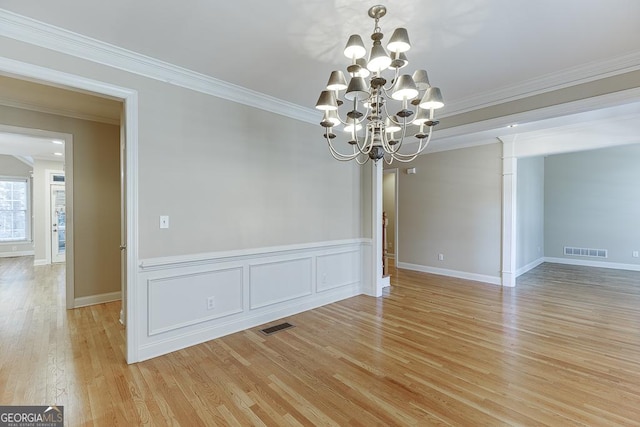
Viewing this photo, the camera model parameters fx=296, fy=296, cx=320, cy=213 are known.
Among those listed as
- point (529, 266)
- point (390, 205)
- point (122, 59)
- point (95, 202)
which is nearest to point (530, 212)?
point (529, 266)

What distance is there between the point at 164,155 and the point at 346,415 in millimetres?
2624

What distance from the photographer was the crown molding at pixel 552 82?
104 inches

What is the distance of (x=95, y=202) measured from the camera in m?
4.32

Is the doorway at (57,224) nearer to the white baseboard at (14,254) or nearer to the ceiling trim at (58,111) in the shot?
the white baseboard at (14,254)

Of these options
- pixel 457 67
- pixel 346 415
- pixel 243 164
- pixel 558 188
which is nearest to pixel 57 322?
pixel 243 164

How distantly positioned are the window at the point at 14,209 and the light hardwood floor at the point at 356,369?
616cm

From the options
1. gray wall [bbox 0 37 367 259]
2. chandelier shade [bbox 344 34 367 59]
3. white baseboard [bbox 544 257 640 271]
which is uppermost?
chandelier shade [bbox 344 34 367 59]

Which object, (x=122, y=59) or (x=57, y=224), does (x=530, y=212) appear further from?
(x=57, y=224)

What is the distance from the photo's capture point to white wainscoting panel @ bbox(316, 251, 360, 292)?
4.18 m

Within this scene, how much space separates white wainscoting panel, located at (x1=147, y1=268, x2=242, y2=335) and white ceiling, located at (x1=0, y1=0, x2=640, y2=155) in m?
2.05

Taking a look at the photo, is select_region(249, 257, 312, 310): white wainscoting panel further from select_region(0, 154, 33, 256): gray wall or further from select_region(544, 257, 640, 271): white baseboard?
select_region(0, 154, 33, 256): gray wall

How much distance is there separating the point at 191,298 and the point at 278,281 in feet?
3.46

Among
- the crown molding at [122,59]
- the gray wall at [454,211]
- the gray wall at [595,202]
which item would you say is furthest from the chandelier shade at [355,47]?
the gray wall at [595,202]

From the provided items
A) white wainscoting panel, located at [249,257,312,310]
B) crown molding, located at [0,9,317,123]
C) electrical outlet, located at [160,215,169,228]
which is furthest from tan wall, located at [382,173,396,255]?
electrical outlet, located at [160,215,169,228]
